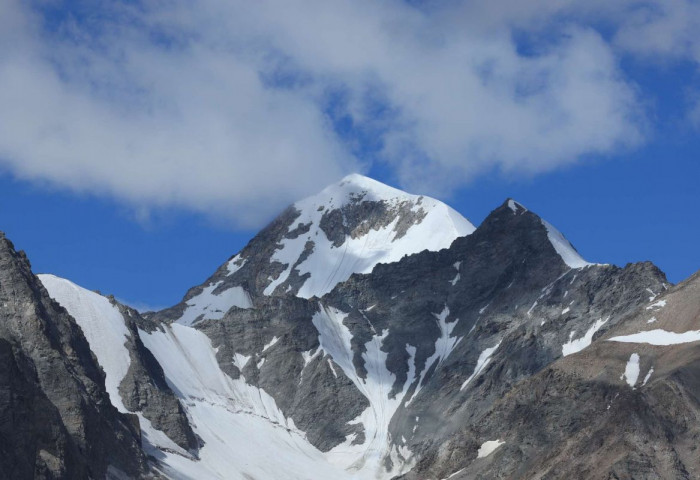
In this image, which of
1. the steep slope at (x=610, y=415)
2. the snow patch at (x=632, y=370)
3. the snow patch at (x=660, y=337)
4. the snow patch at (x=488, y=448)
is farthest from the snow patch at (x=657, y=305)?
the snow patch at (x=488, y=448)

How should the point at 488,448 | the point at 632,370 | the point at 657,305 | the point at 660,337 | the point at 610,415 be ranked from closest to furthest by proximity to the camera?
the point at 610,415 → the point at 632,370 → the point at 660,337 → the point at 488,448 → the point at 657,305

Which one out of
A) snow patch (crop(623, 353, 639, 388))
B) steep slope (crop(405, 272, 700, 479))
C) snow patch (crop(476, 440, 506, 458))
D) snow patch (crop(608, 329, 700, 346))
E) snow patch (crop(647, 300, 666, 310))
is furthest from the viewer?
snow patch (crop(647, 300, 666, 310))


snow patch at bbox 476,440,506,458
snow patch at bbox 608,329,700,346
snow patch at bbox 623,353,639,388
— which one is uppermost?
snow patch at bbox 608,329,700,346

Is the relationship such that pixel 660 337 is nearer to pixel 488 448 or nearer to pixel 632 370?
pixel 632 370

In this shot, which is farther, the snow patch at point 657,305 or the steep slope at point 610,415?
the snow patch at point 657,305

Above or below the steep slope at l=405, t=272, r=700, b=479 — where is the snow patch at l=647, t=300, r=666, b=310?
above

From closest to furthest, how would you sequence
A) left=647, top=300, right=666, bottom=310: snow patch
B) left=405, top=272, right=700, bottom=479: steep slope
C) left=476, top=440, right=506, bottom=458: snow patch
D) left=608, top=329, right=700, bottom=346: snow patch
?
left=405, top=272, right=700, bottom=479: steep slope < left=608, top=329, right=700, bottom=346: snow patch < left=476, top=440, right=506, bottom=458: snow patch < left=647, top=300, right=666, bottom=310: snow patch

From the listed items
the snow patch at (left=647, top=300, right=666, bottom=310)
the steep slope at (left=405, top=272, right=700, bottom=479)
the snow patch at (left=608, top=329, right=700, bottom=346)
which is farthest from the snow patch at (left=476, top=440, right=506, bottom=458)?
the snow patch at (left=647, top=300, right=666, bottom=310)

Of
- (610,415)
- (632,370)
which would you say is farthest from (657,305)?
(610,415)

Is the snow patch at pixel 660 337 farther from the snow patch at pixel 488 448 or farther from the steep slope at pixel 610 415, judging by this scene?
the snow patch at pixel 488 448

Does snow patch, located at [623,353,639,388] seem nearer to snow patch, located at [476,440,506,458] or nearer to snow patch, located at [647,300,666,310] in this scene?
snow patch, located at [647,300,666,310]

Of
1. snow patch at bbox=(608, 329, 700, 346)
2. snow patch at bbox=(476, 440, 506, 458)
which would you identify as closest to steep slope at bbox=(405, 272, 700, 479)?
snow patch at bbox=(608, 329, 700, 346)

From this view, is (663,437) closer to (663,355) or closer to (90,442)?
(663,355)

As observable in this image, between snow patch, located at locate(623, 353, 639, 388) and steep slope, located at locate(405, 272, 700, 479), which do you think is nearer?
steep slope, located at locate(405, 272, 700, 479)
